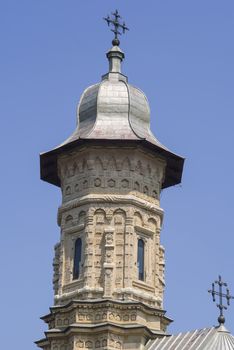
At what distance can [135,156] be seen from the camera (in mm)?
43125

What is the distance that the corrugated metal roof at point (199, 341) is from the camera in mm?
37312

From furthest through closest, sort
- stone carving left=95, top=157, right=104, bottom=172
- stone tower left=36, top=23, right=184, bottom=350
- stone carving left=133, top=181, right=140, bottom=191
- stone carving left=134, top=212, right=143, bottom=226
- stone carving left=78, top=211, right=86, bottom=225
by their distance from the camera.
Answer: stone carving left=95, top=157, right=104, bottom=172 → stone carving left=133, top=181, right=140, bottom=191 → stone carving left=78, top=211, right=86, bottom=225 → stone carving left=134, top=212, right=143, bottom=226 → stone tower left=36, top=23, right=184, bottom=350

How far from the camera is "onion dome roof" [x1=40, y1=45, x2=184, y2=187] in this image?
43.2 meters

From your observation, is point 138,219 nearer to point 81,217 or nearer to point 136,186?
point 136,186

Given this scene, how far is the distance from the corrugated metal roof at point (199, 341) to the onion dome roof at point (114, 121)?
26.5 feet

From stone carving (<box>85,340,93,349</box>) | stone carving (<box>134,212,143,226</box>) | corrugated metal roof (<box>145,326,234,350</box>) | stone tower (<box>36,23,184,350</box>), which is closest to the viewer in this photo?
corrugated metal roof (<box>145,326,234,350</box>)

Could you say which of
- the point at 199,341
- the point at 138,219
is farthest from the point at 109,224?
the point at 199,341

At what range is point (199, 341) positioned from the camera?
37844 millimetres

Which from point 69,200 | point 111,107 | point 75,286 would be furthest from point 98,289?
point 111,107

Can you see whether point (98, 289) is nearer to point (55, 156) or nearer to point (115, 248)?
point (115, 248)

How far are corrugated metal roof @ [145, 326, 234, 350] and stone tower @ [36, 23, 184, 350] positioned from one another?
1.04m

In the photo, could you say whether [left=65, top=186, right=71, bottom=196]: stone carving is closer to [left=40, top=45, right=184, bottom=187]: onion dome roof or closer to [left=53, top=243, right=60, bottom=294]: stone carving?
[left=40, top=45, right=184, bottom=187]: onion dome roof

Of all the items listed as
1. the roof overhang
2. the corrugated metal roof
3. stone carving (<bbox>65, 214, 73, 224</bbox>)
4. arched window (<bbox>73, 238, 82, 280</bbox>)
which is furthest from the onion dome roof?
the corrugated metal roof

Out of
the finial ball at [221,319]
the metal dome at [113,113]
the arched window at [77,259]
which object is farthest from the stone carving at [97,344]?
the metal dome at [113,113]
